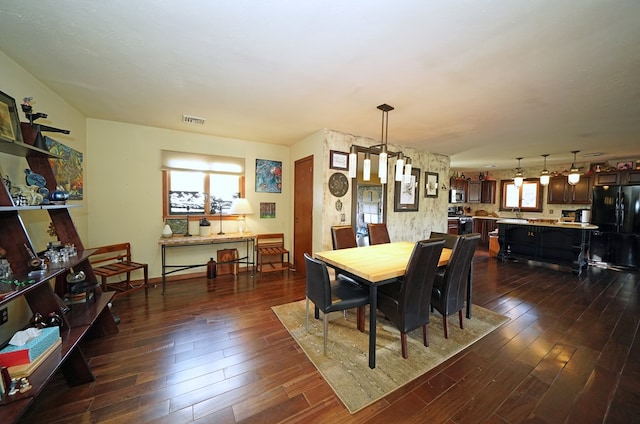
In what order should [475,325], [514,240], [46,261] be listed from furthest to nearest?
[514,240] < [475,325] < [46,261]

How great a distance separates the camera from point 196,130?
3.82m

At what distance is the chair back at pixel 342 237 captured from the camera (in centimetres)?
313

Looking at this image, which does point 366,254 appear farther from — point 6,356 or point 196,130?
point 196,130

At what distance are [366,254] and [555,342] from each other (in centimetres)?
197

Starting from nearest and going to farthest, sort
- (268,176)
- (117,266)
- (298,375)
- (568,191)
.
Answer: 1. (298,375)
2. (117,266)
3. (268,176)
4. (568,191)

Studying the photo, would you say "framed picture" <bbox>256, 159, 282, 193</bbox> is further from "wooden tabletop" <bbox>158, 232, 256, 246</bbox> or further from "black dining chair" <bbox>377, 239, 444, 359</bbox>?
"black dining chair" <bbox>377, 239, 444, 359</bbox>

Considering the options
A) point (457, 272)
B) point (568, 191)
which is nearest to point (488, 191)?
point (568, 191)

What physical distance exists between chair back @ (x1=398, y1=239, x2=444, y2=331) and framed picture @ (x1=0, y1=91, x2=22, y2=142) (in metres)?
2.99

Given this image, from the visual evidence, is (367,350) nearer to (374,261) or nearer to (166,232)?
(374,261)

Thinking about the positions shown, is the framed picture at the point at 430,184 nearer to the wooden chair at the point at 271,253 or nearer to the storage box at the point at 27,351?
the wooden chair at the point at 271,253

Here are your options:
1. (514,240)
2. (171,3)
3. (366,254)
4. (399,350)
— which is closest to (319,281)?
(366,254)

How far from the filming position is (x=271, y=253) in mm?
4285

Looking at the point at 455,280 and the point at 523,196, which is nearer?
the point at 455,280

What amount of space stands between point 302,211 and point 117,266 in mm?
2804
